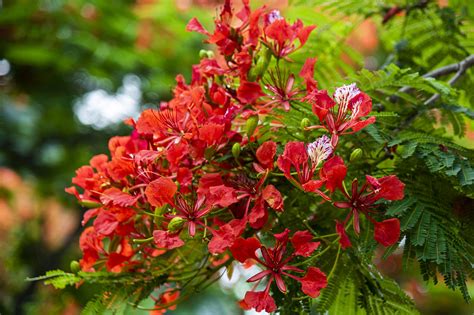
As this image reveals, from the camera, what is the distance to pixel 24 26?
378 cm

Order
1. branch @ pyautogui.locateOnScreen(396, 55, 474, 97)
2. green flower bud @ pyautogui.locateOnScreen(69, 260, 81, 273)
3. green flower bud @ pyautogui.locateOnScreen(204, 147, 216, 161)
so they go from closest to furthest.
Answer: green flower bud @ pyautogui.locateOnScreen(204, 147, 216, 161) → green flower bud @ pyautogui.locateOnScreen(69, 260, 81, 273) → branch @ pyautogui.locateOnScreen(396, 55, 474, 97)

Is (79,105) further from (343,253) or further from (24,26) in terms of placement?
(343,253)

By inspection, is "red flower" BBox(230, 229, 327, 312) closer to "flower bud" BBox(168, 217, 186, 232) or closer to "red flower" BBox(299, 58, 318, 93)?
"flower bud" BBox(168, 217, 186, 232)

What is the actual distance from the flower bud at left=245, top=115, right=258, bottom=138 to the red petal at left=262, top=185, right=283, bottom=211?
11cm

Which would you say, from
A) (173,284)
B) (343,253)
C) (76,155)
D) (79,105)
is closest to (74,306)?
(76,155)

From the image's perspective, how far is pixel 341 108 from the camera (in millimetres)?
919

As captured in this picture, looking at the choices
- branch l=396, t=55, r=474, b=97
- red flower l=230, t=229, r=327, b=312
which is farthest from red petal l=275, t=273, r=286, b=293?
branch l=396, t=55, r=474, b=97

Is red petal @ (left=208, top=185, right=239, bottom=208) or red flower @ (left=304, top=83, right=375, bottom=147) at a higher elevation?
red flower @ (left=304, top=83, right=375, bottom=147)

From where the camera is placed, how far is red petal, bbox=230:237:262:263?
0.89 metres

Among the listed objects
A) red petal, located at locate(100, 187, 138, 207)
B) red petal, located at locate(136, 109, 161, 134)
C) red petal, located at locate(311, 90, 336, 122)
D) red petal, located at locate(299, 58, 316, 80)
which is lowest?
red petal, located at locate(100, 187, 138, 207)

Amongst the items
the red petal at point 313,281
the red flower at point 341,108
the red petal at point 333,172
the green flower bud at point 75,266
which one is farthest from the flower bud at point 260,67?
the green flower bud at point 75,266

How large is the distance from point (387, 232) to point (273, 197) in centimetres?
17

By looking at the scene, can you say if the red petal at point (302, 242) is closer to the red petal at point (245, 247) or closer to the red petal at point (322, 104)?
the red petal at point (245, 247)

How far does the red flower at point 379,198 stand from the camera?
857 mm
